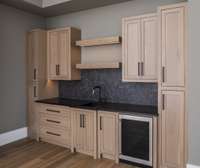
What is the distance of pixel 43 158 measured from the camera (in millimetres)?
3119

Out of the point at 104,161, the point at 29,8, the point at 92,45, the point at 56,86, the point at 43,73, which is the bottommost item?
the point at 104,161

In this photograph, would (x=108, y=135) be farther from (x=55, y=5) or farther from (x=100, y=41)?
(x=55, y=5)

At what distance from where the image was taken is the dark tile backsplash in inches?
130

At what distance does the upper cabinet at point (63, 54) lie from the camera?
3.75 metres

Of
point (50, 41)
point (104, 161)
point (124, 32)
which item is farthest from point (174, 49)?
point (50, 41)

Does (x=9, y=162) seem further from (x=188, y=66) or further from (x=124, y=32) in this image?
(x=188, y=66)

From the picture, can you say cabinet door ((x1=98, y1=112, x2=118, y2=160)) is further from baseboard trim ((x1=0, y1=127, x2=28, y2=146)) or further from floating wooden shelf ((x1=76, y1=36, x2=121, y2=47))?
baseboard trim ((x1=0, y1=127, x2=28, y2=146))

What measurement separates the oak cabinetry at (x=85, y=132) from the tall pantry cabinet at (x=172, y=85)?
1062mm

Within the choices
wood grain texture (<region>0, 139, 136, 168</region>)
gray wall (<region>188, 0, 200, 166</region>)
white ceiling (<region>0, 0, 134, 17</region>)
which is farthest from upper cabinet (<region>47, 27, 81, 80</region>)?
gray wall (<region>188, 0, 200, 166</region>)

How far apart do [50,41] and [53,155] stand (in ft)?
7.37

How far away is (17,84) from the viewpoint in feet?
12.9

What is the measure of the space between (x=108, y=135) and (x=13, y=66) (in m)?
2.36

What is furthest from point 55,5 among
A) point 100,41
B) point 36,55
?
point 100,41

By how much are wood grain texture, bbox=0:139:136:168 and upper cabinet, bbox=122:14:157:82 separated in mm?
1432
